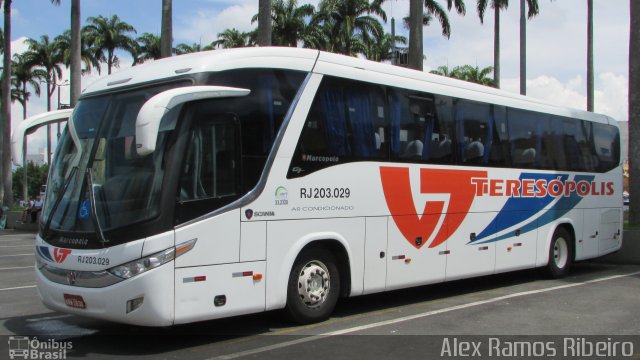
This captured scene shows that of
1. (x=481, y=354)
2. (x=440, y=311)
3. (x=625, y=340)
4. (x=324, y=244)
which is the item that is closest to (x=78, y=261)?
(x=324, y=244)

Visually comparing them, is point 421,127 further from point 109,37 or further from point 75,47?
point 109,37

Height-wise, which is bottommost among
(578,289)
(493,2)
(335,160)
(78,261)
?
(578,289)

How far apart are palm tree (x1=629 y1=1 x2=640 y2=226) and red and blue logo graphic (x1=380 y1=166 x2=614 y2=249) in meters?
3.90

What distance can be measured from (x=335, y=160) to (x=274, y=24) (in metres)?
35.3

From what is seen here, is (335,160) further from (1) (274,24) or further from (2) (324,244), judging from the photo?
(1) (274,24)

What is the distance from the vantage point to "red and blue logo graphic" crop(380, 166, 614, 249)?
31.9ft

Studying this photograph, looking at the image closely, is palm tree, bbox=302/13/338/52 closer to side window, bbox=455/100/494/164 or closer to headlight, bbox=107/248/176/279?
side window, bbox=455/100/494/164

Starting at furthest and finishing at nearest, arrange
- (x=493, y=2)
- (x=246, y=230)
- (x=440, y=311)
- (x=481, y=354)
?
(x=493, y=2) < (x=440, y=311) < (x=246, y=230) < (x=481, y=354)

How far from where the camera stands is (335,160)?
8703 millimetres

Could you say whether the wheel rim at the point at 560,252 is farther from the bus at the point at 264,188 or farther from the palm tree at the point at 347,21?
the palm tree at the point at 347,21

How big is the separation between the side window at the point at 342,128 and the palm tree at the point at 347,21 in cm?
3394

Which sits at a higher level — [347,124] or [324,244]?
[347,124]

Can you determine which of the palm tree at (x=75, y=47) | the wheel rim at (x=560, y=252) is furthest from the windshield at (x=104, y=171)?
the palm tree at (x=75, y=47)

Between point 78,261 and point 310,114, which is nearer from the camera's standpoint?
point 78,261
